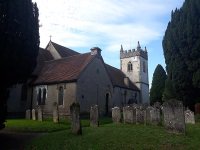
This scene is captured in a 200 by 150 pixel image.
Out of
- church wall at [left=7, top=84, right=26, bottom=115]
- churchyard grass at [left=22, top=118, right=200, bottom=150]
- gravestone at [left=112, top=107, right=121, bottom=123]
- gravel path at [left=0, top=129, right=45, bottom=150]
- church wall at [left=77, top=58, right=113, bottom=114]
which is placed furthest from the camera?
church wall at [left=7, top=84, right=26, bottom=115]

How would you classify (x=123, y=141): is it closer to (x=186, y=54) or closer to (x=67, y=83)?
(x=186, y=54)

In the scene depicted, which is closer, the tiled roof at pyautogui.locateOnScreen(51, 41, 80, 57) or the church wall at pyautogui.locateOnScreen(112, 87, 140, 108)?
the tiled roof at pyautogui.locateOnScreen(51, 41, 80, 57)

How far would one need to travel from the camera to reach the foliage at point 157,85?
141ft

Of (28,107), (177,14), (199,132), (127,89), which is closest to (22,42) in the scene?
(199,132)

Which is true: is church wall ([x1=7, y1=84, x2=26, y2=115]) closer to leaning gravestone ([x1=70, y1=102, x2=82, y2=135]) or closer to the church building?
the church building

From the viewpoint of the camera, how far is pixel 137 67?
51938 mm

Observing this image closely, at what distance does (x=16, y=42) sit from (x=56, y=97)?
14.1 m

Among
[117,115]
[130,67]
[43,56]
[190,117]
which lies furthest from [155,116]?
[130,67]

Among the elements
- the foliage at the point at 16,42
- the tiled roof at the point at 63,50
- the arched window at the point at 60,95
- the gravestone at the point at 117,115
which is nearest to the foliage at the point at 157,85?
the tiled roof at the point at 63,50

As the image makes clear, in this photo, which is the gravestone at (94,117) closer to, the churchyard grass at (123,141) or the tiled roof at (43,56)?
the churchyard grass at (123,141)

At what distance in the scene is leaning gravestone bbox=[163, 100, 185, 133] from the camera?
457 inches

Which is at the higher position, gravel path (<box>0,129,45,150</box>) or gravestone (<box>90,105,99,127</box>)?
gravestone (<box>90,105,99,127</box>)

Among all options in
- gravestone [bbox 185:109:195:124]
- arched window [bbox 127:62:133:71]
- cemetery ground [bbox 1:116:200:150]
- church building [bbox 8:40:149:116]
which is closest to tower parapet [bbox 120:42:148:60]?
arched window [bbox 127:62:133:71]

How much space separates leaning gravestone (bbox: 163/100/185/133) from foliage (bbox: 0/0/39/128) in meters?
8.02
